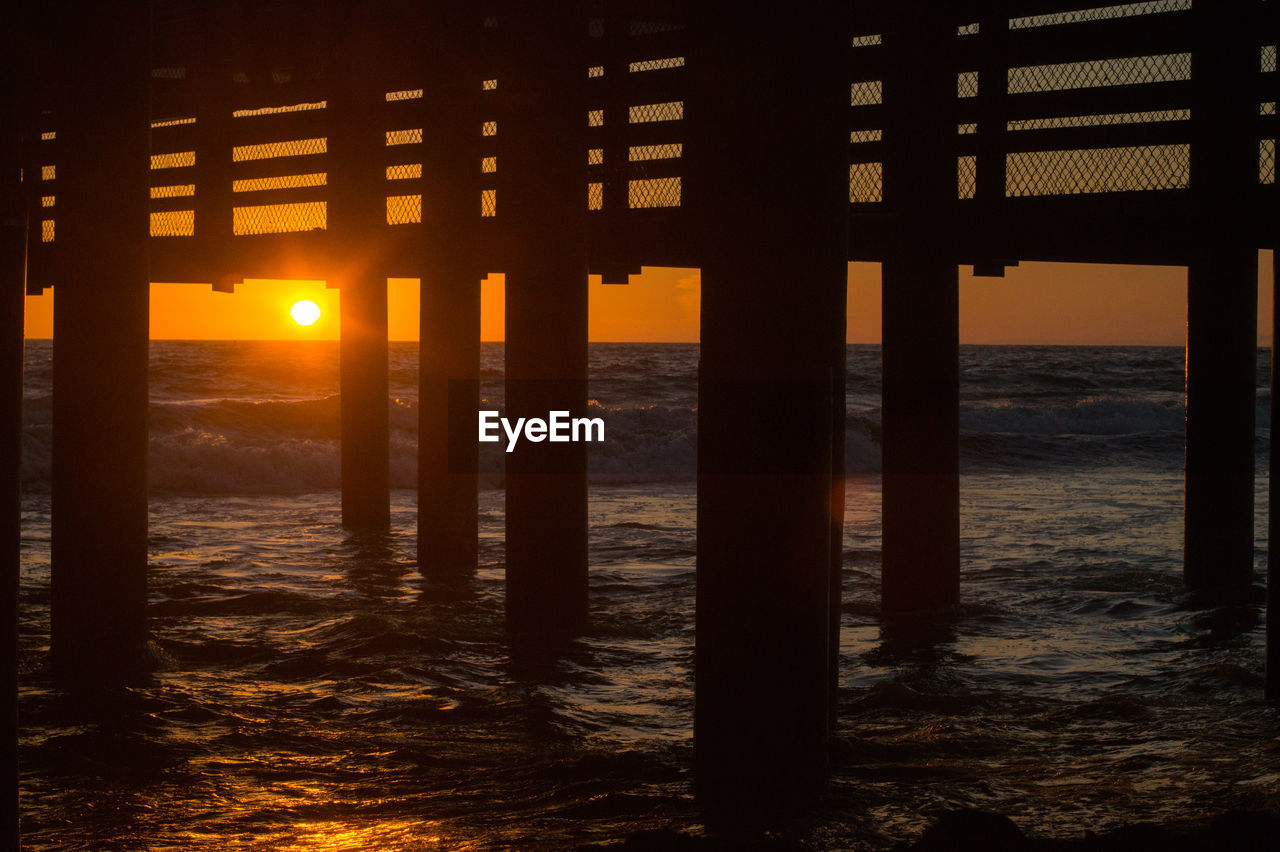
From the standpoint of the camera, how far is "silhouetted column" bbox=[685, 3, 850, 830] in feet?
13.5

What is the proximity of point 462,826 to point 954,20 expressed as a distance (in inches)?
223

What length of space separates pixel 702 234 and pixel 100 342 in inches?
144

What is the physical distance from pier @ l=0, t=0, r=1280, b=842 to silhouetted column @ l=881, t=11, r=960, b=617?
21mm

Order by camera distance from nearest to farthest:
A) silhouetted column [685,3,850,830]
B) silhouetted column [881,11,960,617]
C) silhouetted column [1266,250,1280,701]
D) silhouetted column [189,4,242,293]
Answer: silhouetted column [685,3,850,830] < silhouetted column [1266,250,1280,701] < silhouetted column [881,11,960,617] < silhouetted column [189,4,242,293]

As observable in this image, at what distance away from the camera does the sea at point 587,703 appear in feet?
14.3

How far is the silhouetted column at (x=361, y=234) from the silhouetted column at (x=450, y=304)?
0.64 meters

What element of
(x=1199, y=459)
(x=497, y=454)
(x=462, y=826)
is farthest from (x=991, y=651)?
(x=497, y=454)

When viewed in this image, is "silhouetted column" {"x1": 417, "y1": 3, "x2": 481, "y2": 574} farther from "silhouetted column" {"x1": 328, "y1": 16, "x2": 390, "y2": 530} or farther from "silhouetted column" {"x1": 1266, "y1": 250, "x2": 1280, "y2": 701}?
"silhouetted column" {"x1": 1266, "y1": 250, "x2": 1280, "y2": 701}

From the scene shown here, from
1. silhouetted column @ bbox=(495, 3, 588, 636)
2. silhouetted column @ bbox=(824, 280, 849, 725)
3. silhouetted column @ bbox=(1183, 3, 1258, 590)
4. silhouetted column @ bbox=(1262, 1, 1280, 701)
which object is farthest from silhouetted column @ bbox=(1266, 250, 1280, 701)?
silhouetted column @ bbox=(495, 3, 588, 636)

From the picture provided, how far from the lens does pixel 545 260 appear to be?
7.26m

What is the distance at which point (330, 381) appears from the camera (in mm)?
41219

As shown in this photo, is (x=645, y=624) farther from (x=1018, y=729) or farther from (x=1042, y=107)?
(x=1042, y=107)

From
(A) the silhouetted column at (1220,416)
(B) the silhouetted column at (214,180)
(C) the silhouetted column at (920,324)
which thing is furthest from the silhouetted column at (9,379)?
(B) the silhouetted column at (214,180)

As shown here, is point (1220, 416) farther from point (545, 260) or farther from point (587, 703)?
point (587, 703)
